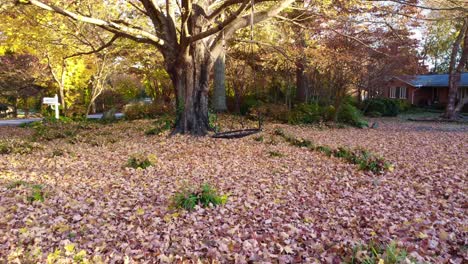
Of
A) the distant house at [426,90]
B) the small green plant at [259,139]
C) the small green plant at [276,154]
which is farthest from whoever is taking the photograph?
the distant house at [426,90]

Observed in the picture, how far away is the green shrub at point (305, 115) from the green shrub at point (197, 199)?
9748 millimetres

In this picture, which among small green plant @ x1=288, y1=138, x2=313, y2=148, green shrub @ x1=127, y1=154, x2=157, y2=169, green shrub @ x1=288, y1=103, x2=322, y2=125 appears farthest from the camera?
green shrub @ x1=288, y1=103, x2=322, y2=125

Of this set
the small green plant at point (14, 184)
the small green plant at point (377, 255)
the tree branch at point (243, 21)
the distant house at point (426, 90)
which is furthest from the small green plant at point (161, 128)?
the distant house at point (426, 90)

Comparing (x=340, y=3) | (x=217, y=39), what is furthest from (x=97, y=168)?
(x=340, y=3)

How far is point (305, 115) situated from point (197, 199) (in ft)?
34.0

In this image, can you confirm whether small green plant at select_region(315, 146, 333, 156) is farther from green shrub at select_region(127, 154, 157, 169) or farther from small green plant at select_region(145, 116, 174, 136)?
small green plant at select_region(145, 116, 174, 136)

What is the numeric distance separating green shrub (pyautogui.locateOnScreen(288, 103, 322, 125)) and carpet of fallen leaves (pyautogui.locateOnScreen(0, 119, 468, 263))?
249 inches

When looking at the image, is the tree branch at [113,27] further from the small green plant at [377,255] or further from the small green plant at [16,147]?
the small green plant at [377,255]

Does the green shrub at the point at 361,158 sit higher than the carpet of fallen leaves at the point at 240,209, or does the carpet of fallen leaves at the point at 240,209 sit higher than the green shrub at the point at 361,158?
the green shrub at the point at 361,158

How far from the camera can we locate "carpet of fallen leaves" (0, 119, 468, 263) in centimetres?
306

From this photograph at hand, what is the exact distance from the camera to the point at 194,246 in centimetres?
315

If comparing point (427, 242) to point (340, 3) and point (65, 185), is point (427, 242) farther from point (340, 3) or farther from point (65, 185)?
point (340, 3)

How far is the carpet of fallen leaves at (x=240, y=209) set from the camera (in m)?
3.06

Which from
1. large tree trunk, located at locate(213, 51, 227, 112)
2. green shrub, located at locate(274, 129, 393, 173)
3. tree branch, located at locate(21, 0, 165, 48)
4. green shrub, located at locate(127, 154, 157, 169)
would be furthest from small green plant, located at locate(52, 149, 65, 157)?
large tree trunk, located at locate(213, 51, 227, 112)
